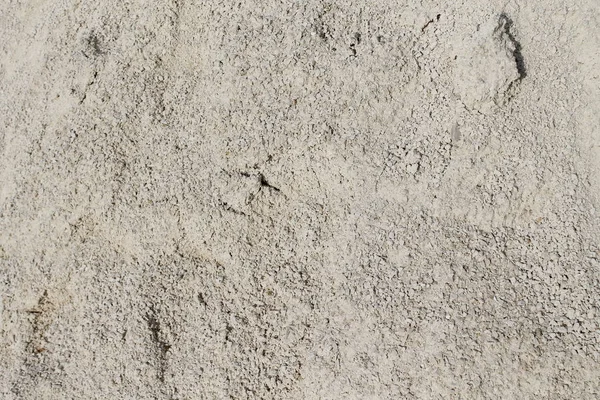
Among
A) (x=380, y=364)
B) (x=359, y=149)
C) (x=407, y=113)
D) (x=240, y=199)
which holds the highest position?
(x=407, y=113)

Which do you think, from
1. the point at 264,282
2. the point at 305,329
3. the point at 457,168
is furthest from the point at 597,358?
the point at 264,282

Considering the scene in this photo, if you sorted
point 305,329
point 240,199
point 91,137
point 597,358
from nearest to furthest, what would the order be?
point 597,358, point 305,329, point 240,199, point 91,137

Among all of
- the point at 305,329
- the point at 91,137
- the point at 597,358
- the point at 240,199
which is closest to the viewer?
the point at 597,358

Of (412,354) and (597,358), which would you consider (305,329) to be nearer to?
(412,354)

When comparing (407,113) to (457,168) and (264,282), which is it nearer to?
(457,168)

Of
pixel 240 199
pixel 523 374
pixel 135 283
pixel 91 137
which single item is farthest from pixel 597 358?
pixel 91 137

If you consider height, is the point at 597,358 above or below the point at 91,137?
below

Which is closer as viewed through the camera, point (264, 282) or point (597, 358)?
point (597, 358)
